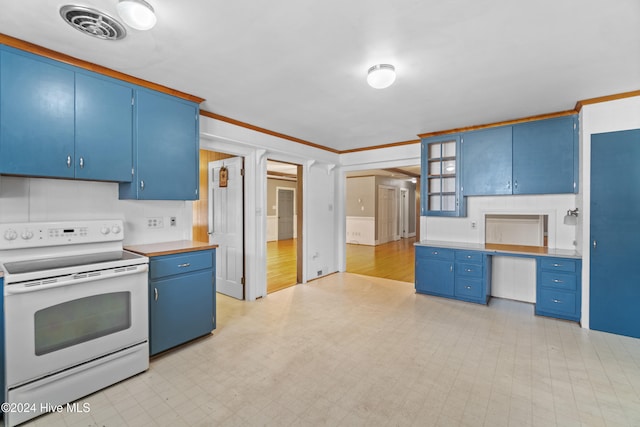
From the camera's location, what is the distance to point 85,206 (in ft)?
8.27

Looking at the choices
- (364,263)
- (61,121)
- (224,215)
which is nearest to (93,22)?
(61,121)

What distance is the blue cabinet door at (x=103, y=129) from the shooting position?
2.27m

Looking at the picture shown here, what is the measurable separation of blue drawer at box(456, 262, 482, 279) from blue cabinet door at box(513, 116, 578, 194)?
1.11 metres

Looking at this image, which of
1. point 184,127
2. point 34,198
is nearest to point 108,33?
point 184,127

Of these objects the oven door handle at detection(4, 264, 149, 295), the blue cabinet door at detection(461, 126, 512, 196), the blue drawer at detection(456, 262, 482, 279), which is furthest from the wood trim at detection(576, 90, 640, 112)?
the oven door handle at detection(4, 264, 149, 295)

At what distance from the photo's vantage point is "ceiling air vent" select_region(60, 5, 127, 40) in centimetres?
169

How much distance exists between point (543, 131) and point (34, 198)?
5.22 meters

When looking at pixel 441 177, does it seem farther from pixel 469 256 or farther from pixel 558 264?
pixel 558 264

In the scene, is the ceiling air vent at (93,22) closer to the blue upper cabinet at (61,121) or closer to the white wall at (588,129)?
the blue upper cabinet at (61,121)

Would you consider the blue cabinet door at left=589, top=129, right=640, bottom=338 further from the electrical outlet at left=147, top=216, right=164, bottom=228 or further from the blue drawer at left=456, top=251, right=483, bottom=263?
the electrical outlet at left=147, top=216, right=164, bottom=228

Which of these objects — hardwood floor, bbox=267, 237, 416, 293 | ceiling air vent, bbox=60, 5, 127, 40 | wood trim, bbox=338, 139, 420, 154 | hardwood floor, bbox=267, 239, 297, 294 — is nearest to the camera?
ceiling air vent, bbox=60, 5, 127, 40

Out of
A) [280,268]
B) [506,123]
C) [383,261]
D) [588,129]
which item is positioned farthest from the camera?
[383,261]

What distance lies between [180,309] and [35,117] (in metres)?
1.83

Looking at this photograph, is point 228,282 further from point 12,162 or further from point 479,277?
point 479,277
